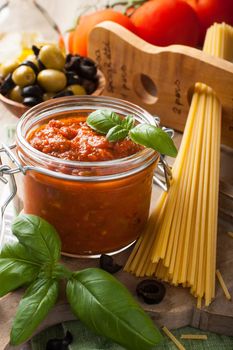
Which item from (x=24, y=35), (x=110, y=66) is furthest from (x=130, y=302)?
(x=24, y=35)

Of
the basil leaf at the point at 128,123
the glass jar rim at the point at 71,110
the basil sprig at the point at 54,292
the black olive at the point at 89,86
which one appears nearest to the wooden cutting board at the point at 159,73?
the black olive at the point at 89,86

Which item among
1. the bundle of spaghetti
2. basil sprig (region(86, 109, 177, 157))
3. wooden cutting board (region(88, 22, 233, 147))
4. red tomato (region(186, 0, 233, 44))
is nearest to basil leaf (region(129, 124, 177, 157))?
basil sprig (region(86, 109, 177, 157))

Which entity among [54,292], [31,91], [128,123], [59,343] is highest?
[128,123]

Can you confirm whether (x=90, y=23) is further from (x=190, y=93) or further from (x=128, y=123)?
(x=128, y=123)

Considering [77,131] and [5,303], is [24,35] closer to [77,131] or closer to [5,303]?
[77,131]

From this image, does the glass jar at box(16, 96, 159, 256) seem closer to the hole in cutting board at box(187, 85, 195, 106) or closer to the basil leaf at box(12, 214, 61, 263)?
the basil leaf at box(12, 214, 61, 263)

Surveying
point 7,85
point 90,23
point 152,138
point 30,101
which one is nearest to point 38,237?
point 152,138
